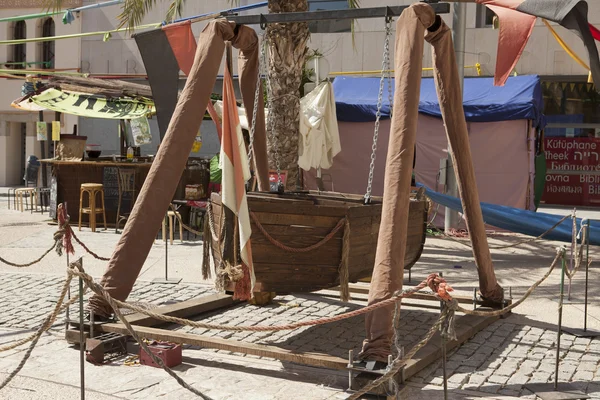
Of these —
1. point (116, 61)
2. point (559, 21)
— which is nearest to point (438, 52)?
point (559, 21)

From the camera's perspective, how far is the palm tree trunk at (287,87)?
481 inches

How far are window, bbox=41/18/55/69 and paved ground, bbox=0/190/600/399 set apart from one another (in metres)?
18.5

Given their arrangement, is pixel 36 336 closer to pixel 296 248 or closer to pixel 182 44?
pixel 296 248

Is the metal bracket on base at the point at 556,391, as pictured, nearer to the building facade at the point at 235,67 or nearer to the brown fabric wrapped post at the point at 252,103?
the brown fabric wrapped post at the point at 252,103

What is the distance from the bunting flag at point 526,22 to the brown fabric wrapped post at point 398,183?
85 centimetres

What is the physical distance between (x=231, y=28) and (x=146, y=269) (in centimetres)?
500

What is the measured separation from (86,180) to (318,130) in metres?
4.67

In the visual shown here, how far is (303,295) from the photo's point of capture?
9266 millimetres

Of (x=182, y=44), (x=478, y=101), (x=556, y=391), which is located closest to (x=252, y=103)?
(x=182, y=44)

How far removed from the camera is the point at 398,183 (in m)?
5.86

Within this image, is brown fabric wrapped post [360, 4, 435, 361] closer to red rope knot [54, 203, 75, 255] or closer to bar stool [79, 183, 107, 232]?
red rope knot [54, 203, 75, 255]

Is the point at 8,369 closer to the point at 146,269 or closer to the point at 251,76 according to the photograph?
the point at 251,76

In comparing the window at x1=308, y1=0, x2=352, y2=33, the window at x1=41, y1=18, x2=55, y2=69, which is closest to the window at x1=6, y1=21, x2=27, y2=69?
the window at x1=41, y1=18, x2=55, y2=69

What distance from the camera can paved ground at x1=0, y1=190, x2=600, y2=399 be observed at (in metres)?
5.56
